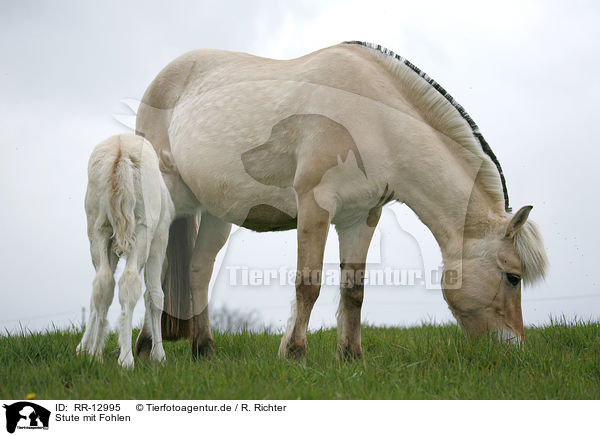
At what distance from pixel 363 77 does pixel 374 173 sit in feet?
2.83

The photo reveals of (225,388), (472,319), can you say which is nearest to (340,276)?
(472,319)

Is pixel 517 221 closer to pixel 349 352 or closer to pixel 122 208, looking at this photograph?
pixel 349 352

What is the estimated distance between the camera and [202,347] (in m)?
5.27

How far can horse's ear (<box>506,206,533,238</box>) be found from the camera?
4006 mm

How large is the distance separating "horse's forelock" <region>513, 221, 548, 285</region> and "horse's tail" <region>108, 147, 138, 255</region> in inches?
117

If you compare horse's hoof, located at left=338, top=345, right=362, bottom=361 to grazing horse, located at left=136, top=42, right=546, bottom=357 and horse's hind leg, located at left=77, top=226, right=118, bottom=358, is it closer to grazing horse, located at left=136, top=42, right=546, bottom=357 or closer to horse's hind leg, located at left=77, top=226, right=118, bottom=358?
grazing horse, located at left=136, top=42, right=546, bottom=357

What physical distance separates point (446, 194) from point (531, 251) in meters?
0.79

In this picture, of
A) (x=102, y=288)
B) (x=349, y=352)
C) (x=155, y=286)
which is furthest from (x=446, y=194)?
(x=102, y=288)

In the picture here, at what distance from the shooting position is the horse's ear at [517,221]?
4.01 m

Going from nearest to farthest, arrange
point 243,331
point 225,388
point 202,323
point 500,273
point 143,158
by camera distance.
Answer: point 225,388 < point 143,158 < point 500,273 < point 202,323 < point 243,331

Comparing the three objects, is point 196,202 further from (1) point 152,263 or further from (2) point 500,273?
(2) point 500,273

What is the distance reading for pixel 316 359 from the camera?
427 cm
